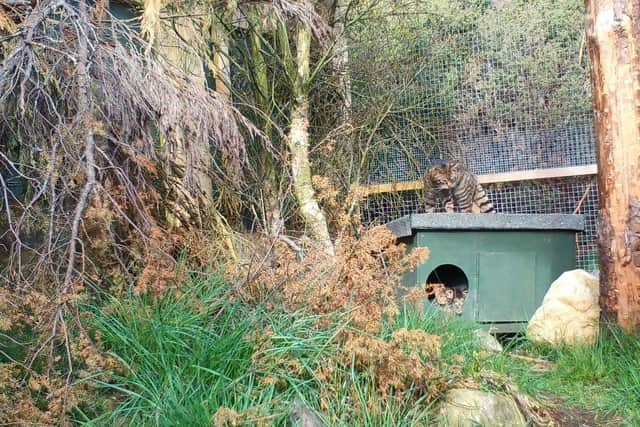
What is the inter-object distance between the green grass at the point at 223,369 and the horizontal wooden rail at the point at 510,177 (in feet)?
10.8

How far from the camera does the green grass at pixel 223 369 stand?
3.00 metres

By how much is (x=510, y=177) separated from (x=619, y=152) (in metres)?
2.34

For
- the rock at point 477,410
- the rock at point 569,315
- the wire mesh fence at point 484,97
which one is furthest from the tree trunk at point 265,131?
the rock at point 477,410

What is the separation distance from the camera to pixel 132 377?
317 cm

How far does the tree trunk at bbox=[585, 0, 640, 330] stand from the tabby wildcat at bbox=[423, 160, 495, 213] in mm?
1938

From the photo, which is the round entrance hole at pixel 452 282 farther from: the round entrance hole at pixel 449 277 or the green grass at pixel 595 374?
the green grass at pixel 595 374

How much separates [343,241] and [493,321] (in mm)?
2503

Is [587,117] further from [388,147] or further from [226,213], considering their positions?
[226,213]

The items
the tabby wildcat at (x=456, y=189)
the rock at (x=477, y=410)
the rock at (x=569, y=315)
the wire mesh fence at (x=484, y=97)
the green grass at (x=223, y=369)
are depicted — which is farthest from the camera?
the wire mesh fence at (x=484, y=97)

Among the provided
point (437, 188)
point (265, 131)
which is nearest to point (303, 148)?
point (265, 131)

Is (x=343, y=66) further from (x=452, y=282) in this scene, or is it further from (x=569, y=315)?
(x=569, y=315)

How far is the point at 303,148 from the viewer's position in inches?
238

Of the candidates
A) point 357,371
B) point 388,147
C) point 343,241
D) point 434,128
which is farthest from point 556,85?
point 357,371

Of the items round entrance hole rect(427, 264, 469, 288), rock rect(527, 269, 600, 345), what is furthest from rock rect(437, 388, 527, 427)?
round entrance hole rect(427, 264, 469, 288)
